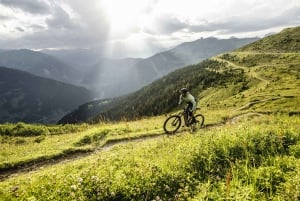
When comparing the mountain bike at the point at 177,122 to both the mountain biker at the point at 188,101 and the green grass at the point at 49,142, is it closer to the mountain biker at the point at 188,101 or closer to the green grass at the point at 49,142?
the mountain biker at the point at 188,101

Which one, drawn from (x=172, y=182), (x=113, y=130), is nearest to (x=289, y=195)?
(x=172, y=182)

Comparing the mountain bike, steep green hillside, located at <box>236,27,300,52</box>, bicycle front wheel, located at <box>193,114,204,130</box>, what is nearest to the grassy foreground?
the mountain bike

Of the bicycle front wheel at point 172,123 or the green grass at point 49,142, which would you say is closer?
the green grass at point 49,142

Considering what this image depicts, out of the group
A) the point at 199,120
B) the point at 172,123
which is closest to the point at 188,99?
the point at 172,123

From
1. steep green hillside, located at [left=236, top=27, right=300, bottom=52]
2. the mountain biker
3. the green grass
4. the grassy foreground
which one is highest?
steep green hillside, located at [left=236, top=27, right=300, bottom=52]

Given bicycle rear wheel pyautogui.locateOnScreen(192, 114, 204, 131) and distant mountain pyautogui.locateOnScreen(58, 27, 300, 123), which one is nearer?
bicycle rear wheel pyautogui.locateOnScreen(192, 114, 204, 131)

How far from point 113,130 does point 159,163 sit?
13420 millimetres

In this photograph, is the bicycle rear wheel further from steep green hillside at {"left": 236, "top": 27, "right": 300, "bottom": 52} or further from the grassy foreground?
steep green hillside at {"left": 236, "top": 27, "right": 300, "bottom": 52}

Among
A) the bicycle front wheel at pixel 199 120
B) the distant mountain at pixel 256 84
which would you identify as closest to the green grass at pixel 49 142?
the distant mountain at pixel 256 84

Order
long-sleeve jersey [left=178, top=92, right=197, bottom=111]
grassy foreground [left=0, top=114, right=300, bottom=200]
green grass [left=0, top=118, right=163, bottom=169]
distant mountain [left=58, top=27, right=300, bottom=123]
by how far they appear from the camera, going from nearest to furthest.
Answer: grassy foreground [left=0, top=114, right=300, bottom=200] → green grass [left=0, top=118, right=163, bottom=169] → long-sleeve jersey [left=178, top=92, right=197, bottom=111] → distant mountain [left=58, top=27, right=300, bottom=123]

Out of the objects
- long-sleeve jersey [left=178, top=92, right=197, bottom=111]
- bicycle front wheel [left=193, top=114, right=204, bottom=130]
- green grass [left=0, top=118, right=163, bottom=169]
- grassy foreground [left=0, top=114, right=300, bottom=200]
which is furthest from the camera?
bicycle front wheel [left=193, top=114, right=204, bottom=130]

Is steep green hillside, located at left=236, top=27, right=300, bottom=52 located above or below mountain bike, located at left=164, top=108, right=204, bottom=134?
above

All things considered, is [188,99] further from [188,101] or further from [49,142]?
[49,142]

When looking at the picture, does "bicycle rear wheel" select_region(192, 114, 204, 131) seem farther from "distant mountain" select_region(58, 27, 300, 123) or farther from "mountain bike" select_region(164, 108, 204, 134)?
"distant mountain" select_region(58, 27, 300, 123)
